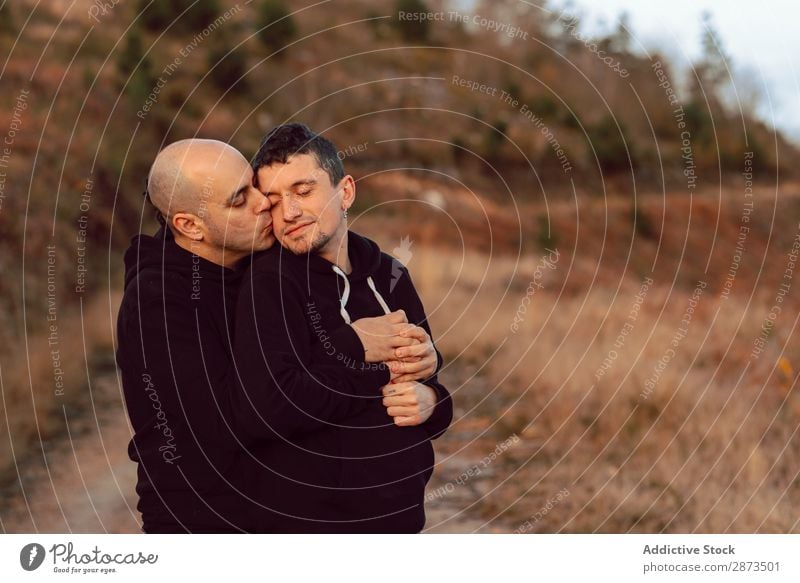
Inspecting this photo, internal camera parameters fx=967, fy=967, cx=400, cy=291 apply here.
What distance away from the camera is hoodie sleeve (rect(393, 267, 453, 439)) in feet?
10.6

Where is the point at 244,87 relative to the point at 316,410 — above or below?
above

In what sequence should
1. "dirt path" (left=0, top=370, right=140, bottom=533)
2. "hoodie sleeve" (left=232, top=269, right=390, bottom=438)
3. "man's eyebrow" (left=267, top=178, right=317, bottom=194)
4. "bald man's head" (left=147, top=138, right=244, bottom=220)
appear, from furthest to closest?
"dirt path" (left=0, top=370, right=140, bottom=533) → "man's eyebrow" (left=267, top=178, right=317, bottom=194) → "bald man's head" (left=147, top=138, right=244, bottom=220) → "hoodie sleeve" (left=232, top=269, right=390, bottom=438)

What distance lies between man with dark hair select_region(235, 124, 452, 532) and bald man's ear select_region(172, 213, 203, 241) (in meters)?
0.20

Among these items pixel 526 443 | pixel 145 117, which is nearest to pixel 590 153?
pixel 145 117

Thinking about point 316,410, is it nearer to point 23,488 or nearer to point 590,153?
point 23,488

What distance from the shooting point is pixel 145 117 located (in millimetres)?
22875

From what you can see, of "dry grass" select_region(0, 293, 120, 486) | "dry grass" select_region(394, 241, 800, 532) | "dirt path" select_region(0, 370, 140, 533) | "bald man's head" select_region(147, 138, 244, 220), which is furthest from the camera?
"dry grass" select_region(0, 293, 120, 486)

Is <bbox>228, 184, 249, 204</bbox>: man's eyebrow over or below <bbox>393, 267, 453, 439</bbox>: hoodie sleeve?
over

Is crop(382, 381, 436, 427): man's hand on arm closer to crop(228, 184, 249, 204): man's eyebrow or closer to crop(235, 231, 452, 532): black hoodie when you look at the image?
crop(235, 231, 452, 532): black hoodie

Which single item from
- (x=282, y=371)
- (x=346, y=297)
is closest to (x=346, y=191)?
(x=346, y=297)

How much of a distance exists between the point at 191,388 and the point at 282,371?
0.28 meters

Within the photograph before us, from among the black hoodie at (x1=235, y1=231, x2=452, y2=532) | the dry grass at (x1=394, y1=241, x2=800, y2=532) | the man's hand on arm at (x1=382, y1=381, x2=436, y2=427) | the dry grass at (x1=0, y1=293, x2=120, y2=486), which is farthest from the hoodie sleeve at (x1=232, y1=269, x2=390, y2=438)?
the dry grass at (x1=0, y1=293, x2=120, y2=486)

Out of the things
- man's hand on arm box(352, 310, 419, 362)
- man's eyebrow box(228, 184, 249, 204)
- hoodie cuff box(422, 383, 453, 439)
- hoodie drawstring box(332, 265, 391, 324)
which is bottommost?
hoodie cuff box(422, 383, 453, 439)

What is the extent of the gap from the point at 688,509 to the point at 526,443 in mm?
2143
